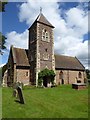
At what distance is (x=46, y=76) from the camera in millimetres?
39656

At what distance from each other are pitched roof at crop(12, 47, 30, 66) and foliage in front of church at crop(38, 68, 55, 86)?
14.3ft

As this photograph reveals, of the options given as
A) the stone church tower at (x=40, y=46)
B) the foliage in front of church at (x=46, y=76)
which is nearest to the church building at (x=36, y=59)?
the stone church tower at (x=40, y=46)

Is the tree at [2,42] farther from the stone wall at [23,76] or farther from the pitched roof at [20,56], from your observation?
the stone wall at [23,76]

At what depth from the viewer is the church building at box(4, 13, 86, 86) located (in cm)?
3909

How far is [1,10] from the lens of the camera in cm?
2306

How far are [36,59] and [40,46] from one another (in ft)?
10.9

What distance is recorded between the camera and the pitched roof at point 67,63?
45.3m

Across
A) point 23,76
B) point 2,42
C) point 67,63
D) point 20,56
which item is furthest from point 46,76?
point 2,42

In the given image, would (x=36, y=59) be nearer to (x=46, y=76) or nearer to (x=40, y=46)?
(x=40, y=46)

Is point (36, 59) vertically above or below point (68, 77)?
above

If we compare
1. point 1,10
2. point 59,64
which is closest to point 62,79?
point 59,64

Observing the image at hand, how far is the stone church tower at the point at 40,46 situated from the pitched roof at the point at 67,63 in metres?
3.80

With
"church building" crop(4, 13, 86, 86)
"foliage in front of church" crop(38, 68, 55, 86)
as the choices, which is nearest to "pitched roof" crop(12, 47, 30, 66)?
"church building" crop(4, 13, 86, 86)

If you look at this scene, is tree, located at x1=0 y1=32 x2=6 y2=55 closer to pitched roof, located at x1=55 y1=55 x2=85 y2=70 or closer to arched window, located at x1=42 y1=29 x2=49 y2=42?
arched window, located at x1=42 y1=29 x2=49 y2=42
